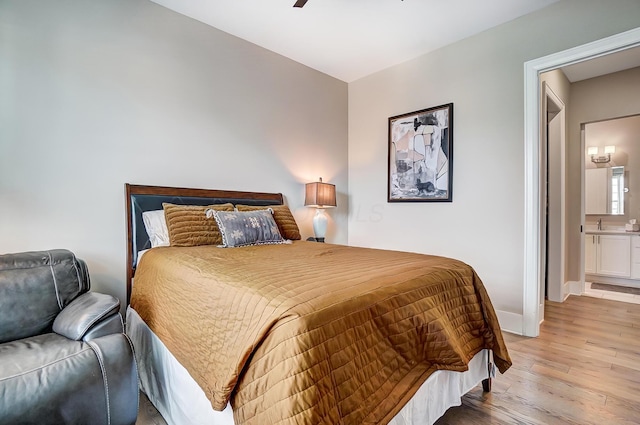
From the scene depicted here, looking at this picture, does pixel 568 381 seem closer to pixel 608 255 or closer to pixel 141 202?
pixel 141 202

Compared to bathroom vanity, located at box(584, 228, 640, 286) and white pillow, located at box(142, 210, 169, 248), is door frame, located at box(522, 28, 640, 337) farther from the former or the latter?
white pillow, located at box(142, 210, 169, 248)

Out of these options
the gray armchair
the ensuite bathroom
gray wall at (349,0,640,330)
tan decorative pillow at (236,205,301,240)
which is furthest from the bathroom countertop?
the gray armchair

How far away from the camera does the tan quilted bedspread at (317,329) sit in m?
0.88

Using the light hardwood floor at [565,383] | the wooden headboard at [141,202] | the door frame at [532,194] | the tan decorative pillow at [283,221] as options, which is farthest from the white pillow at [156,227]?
the door frame at [532,194]

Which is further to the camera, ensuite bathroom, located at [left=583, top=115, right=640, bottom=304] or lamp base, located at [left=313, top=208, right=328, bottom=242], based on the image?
ensuite bathroom, located at [left=583, top=115, right=640, bottom=304]

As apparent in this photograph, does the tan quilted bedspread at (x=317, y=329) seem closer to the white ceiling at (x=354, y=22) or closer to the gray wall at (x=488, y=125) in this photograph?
the gray wall at (x=488, y=125)

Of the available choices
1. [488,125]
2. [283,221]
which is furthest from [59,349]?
[488,125]

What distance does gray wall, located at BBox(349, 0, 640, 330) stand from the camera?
2.51m

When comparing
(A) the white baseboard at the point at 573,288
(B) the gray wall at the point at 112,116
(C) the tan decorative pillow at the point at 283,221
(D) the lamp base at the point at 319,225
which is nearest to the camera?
(B) the gray wall at the point at 112,116

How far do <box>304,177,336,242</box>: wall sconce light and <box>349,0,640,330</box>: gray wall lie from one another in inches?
30.9

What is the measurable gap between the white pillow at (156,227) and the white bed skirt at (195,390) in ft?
1.91

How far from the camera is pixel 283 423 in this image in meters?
0.81

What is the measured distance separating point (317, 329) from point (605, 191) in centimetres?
585

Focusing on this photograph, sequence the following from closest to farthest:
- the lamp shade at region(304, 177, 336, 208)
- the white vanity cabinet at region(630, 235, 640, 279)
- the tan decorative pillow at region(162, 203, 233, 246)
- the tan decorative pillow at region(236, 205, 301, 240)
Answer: the tan decorative pillow at region(162, 203, 233, 246) < the tan decorative pillow at region(236, 205, 301, 240) < the lamp shade at region(304, 177, 336, 208) < the white vanity cabinet at region(630, 235, 640, 279)
